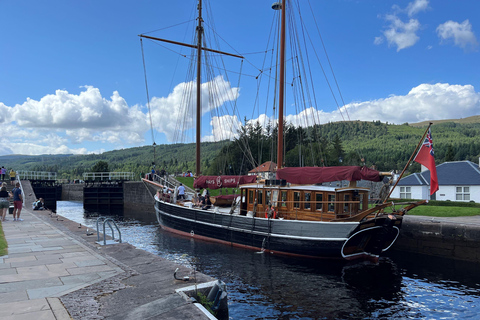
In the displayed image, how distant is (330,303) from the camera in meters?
10.5

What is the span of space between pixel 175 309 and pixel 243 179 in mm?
16270

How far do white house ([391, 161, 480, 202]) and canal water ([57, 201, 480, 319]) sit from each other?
1702 cm

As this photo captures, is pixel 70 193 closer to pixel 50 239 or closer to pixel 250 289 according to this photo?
pixel 50 239

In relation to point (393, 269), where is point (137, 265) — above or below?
above

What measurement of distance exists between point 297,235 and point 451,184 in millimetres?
22453

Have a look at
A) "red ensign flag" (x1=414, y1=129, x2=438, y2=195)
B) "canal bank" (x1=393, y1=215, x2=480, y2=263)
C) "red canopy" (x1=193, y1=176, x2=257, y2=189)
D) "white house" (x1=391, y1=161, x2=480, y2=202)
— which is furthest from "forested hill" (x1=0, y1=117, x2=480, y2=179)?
"red ensign flag" (x1=414, y1=129, x2=438, y2=195)

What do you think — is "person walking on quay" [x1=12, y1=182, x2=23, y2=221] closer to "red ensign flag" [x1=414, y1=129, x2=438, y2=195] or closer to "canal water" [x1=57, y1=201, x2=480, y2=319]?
"canal water" [x1=57, y1=201, x2=480, y2=319]

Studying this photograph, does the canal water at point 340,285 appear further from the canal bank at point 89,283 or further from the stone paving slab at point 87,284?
the stone paving slab at point 87,284

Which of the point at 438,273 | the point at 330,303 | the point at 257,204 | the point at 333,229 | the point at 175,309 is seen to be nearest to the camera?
the point at 175,309

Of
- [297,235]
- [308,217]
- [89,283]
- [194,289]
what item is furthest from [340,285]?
[89,283]

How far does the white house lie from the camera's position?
30.1 meters

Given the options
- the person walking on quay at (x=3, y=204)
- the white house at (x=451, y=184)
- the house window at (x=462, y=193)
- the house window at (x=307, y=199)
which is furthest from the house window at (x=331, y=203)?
the house window at (x=462, y=193)

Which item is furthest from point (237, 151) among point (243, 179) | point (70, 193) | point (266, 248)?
point (266, 248)

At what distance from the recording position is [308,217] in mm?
16688
